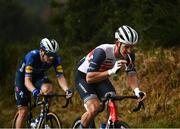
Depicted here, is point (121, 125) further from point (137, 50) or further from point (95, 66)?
point (137, 50)

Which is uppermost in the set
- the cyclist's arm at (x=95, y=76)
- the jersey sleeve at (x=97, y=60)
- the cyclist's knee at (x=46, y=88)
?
the jersey sleeve at (x=97, y=60)

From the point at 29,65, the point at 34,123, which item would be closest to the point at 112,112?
the point at 29,65

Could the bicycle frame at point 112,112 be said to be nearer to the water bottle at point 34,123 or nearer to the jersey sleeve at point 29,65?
the jersey sleeve at point 29,65

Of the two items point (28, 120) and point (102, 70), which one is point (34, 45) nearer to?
point (28, 120)

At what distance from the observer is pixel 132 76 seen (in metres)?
8.74

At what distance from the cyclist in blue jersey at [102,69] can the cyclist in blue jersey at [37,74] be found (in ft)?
2.99

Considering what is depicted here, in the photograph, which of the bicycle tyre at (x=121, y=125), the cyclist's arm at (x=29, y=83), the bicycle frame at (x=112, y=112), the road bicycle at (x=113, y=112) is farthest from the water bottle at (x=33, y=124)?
the bicycle tyre at (x=121, y=125)

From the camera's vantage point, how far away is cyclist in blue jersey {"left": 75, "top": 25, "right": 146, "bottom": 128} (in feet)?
27.5

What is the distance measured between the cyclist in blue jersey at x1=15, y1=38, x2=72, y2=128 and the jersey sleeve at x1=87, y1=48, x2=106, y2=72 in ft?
4.62

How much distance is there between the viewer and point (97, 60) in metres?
8.47

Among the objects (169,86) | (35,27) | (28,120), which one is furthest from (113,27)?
(35,27)

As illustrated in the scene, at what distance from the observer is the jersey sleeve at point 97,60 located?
845 cm

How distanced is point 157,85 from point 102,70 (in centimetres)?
469

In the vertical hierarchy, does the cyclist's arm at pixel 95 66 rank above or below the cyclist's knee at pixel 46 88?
above
